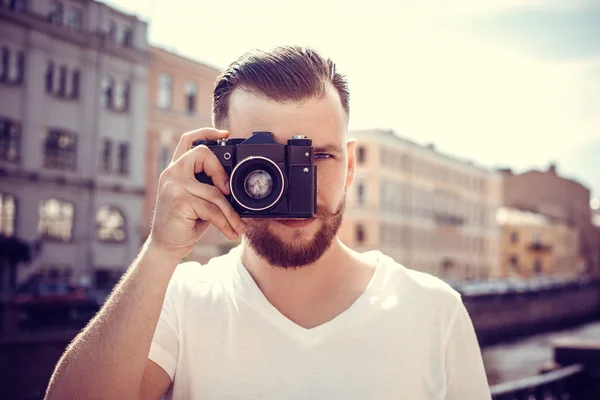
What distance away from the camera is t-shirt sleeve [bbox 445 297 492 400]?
158 cm

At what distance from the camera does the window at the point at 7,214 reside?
64.9 ft

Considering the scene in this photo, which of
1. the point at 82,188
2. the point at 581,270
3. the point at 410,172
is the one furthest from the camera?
the point at 581,270

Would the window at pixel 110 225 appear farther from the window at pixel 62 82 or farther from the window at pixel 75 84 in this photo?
the window at pixel 62 82

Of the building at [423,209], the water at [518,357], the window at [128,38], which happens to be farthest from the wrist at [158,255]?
the building at [423,209]

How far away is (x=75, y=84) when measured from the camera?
22453 mm

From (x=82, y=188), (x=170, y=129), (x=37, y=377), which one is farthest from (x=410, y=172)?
(x=37, y=377)

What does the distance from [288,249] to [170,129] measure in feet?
82.4

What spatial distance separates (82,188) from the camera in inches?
878

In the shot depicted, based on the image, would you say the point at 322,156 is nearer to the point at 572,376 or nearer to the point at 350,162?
the point at 350,162

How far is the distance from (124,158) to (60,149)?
2.72 m

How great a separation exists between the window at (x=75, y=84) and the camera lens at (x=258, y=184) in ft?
73.1

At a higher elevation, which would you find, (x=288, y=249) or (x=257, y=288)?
(x=288, y=249)

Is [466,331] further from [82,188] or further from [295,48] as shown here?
[82,188]

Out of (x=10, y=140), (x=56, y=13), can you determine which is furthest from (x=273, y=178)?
(x=56, y=13)
